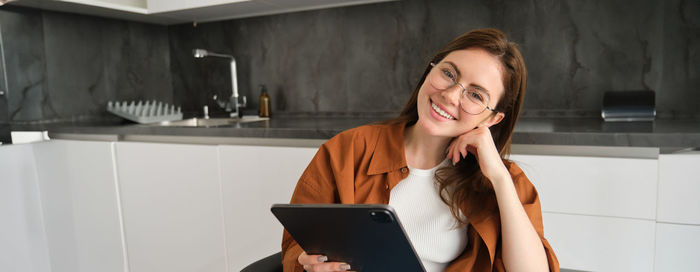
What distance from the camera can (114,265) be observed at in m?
2.10

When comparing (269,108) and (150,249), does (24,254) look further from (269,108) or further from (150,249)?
(269,108)

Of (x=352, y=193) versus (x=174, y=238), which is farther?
(x=174, y=238)

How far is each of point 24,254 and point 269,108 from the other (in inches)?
51.8

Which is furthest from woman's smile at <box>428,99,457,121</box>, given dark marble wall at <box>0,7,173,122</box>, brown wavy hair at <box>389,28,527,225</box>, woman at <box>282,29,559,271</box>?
dark marble wall at <box>0,7,173,122</box>

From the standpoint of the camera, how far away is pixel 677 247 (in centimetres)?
125

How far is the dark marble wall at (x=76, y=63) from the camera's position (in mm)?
2180

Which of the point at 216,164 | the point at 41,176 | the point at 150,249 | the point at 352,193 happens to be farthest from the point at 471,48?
the point at 41,176

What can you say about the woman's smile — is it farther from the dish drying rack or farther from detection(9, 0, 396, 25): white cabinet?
the dish drying rack

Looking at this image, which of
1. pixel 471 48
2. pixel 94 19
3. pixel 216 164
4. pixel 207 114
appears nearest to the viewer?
pixel 471 48

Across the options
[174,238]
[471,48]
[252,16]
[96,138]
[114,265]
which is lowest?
[114,265]

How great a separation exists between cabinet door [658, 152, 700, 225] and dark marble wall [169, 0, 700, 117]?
2.13ft

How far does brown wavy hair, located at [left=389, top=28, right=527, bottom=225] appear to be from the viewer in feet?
3.11

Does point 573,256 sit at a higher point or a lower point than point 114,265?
higher

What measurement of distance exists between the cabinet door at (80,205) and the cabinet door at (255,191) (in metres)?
Answer: 0.60
